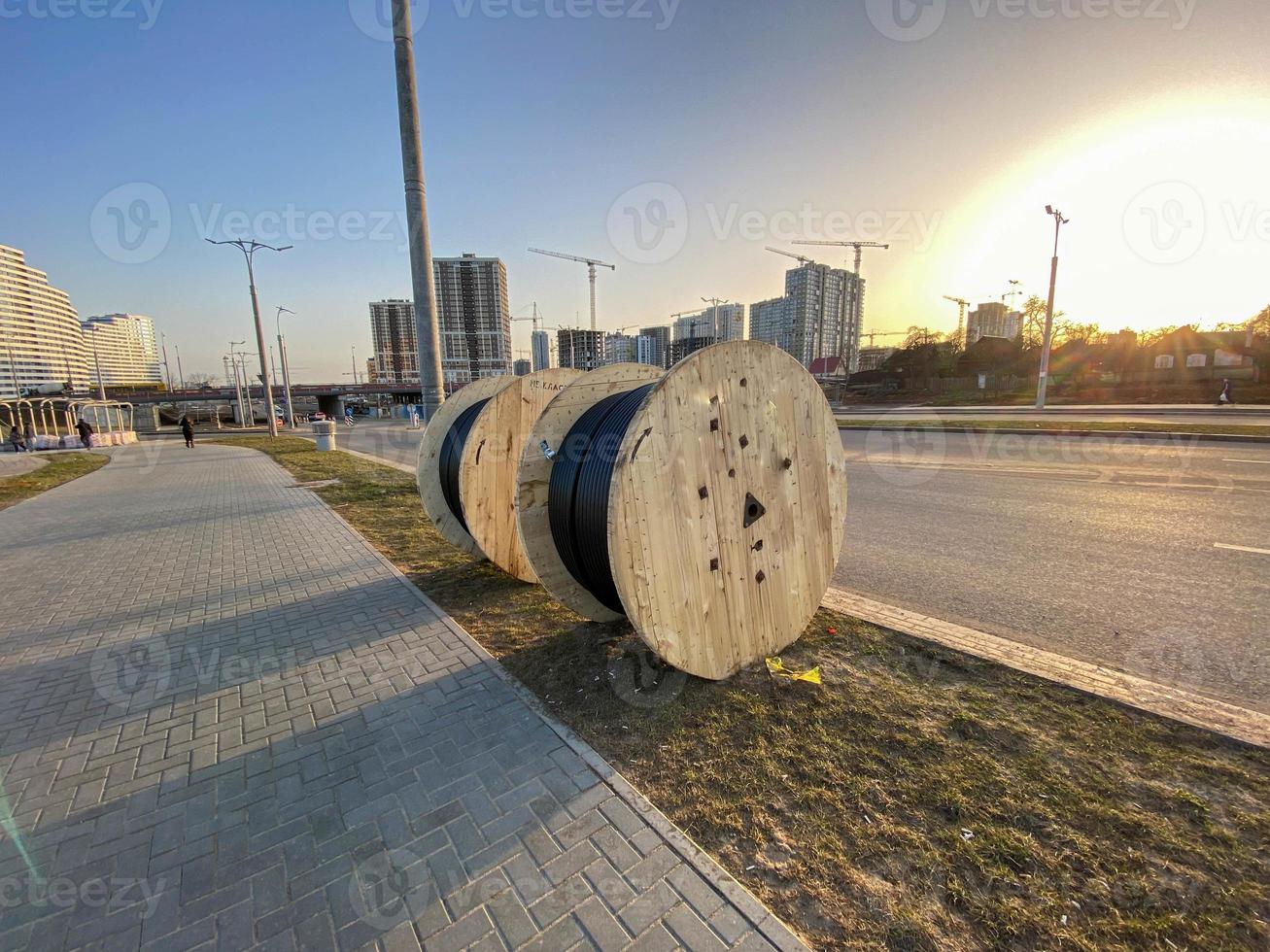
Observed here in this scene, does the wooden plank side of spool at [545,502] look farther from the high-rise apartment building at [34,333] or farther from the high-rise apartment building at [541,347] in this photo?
the high-rise apartment building at [541,347]

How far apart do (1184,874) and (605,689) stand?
Answer: 2964 mm

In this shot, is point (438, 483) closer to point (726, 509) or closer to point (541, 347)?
point (726, 509)

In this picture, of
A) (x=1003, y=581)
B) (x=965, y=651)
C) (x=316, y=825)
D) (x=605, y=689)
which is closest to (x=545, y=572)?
(x=605, y=689)

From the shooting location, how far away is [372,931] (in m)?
2.05

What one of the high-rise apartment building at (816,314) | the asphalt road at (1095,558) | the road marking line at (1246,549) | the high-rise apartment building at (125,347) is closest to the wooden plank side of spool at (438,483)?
the asphalt road at (1095,558)

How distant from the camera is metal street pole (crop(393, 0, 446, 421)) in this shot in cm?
833

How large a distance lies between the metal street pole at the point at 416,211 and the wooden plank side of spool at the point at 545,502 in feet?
14.3

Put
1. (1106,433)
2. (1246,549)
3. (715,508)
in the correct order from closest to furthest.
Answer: (715,508) → (1246,549) → (1106,433)

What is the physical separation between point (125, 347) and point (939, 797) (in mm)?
174175

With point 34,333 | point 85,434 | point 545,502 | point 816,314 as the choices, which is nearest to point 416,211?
point 545,502

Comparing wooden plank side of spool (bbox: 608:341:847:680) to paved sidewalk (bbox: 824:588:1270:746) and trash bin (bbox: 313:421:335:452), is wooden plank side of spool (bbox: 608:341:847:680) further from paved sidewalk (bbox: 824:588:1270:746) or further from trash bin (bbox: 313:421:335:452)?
trash bin (bbox: 313:421:335:452)

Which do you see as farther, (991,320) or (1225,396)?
(991,320)

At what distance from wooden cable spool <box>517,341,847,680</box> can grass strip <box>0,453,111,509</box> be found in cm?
1498

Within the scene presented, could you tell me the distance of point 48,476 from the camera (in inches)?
641
